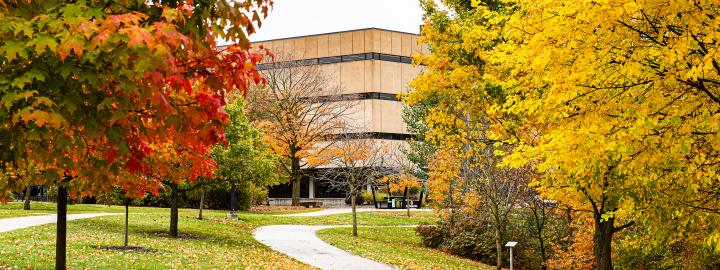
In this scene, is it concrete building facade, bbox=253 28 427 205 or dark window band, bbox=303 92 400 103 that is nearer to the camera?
dark window band, bbox=303 92 400 103

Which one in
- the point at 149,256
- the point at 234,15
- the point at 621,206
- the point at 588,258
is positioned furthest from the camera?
the point at 588,258

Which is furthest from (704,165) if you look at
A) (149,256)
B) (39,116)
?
(149,256)

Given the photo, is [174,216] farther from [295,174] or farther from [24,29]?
[295,174]

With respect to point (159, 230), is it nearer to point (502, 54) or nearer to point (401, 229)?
point (401, 229)

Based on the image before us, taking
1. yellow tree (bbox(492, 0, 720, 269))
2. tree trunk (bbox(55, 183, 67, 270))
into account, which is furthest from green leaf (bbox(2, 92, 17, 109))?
tree trunk (bbox(55, 183, 67, 270))

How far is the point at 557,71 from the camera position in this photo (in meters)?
8.75

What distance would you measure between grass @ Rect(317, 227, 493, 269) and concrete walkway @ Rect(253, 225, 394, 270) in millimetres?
572

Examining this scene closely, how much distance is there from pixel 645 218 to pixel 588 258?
10.7 metres

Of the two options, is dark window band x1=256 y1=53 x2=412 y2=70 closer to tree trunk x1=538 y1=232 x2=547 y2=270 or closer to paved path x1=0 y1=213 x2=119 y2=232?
paved path x1=0 y1=213 x2=119 y2=232

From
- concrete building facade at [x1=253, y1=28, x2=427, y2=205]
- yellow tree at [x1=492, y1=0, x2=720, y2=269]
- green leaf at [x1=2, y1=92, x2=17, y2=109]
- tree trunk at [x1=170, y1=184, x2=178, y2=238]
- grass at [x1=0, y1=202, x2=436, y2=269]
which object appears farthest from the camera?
concrete building facade at [x1=253, y1=28, x2=427, y2=205]

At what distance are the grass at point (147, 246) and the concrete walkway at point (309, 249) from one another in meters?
0.55

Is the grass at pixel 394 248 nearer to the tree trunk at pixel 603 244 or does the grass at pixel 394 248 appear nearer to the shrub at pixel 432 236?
the shrub at pixel 432 236

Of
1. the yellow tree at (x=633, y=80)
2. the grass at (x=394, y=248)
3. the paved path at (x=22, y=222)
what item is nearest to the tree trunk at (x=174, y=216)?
the paved path at (x=22, y=222)

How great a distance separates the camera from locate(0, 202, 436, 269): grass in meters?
14.7
